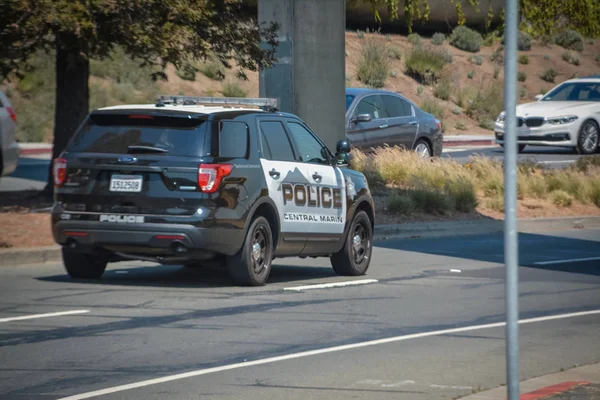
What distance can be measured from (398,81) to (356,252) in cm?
3664

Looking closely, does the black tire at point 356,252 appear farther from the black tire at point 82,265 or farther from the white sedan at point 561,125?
the white sedan at point 561,125

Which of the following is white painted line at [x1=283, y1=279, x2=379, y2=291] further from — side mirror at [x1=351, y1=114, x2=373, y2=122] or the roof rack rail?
side mirror at [x1=351, y1=114, x2=373, y2=122]

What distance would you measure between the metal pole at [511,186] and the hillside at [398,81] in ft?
82.8

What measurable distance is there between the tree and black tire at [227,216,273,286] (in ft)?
14.6

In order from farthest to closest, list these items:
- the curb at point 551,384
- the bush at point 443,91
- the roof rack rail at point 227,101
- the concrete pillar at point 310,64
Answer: the bush at point 443,91 < the concrete pillar at point 310,64 < the roof rack rail at point 227,101 < the curb at point 551,384

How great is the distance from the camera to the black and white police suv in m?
11.5

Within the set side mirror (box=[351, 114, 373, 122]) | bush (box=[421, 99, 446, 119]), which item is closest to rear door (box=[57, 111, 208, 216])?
side mirror (box=[351, 114, 373, 122])

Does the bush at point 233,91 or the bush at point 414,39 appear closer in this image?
the bush at point 233,91

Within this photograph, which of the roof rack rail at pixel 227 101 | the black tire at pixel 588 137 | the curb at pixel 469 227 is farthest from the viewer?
the black tire at pixel 588 137

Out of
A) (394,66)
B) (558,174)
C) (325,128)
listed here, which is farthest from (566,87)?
(394,66)

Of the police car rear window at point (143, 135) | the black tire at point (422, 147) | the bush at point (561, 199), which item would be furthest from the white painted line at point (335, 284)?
the black tire at point (422, 147)

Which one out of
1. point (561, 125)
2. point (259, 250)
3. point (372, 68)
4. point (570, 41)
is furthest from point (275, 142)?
point (570, 41)

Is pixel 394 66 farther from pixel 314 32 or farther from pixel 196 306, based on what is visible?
pixel 196 306

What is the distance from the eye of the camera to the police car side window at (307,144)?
13.2m
